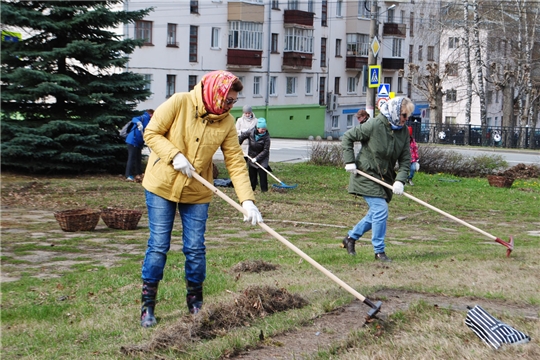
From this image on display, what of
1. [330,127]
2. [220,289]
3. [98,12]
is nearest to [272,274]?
[220,289]

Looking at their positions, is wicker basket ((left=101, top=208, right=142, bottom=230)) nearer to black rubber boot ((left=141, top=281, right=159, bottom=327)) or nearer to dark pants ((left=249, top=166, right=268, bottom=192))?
dark pants ((left=249, top=166, right=268, bottom=192))

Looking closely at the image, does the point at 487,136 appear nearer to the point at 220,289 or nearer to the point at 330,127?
the point at 330,127

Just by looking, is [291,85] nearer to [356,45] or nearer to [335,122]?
[335,122]

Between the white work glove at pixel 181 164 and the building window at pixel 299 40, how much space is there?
47.7 meters

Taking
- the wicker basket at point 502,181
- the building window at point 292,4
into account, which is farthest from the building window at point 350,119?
the wicker basket at point 502,181

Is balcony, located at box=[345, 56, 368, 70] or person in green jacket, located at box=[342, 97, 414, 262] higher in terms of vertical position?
balcony, located at box=[345, 56, 368, 70]

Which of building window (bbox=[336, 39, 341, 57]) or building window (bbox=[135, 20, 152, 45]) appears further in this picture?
building window (bbox=[336, 39, 341, 57])

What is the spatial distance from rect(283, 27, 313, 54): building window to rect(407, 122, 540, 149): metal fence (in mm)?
13631

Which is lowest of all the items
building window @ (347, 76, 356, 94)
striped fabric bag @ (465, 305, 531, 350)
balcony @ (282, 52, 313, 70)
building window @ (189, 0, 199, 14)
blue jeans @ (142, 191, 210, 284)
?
striped fabric bag @ (465, 305, 531, 350)

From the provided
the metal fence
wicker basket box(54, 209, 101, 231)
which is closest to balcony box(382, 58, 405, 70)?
the metal fence

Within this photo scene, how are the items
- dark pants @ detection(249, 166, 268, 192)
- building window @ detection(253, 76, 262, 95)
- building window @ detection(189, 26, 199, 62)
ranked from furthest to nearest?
building window @ detection(253, 76, 262, 95), building window @ detection(189, 26, 199, 62), dark pants @ detection(249, 166, 268, 192)

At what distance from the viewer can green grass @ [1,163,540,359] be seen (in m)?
5.11

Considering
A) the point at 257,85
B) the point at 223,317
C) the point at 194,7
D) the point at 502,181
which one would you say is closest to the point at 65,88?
the point at 502,181

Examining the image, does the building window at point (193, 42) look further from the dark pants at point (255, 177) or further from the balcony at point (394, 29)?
the dark pants at point (255, 177)
